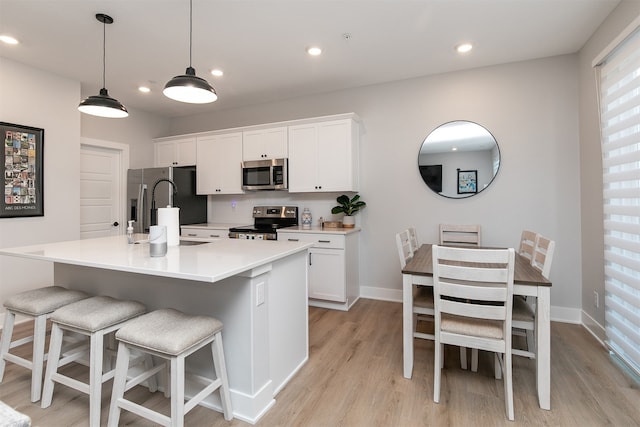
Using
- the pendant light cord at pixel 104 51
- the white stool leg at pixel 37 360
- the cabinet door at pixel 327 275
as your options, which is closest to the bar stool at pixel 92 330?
the white stool leg at pixel 37 360

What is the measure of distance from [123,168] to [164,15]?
2.87m

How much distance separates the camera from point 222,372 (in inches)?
66.7

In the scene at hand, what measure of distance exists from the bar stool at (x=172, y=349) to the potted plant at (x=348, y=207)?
2439 mm

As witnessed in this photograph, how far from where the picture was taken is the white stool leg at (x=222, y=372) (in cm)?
168

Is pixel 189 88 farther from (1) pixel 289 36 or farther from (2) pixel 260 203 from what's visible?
(2) pixel 260 203

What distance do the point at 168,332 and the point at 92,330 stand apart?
52 cm

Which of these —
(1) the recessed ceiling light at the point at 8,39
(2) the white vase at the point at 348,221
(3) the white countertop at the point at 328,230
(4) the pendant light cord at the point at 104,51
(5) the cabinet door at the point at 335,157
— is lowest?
(3) the white countertop at the point at 328,230

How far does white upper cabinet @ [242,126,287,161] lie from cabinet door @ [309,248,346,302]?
1.43 meters

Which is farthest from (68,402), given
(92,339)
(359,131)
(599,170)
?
(599,170)

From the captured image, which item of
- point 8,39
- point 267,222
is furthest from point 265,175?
point 8,39

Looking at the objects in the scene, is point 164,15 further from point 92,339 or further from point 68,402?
point 68,402

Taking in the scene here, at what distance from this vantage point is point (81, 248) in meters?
2.17

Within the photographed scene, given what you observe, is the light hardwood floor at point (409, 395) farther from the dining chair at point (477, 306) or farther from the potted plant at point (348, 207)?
the potted plant at point (348, 207)

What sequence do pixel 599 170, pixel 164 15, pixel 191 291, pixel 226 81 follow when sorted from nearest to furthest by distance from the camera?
pixel 191 291 → pixel 164 15 → pixel 599 170 → pixel 226 81
